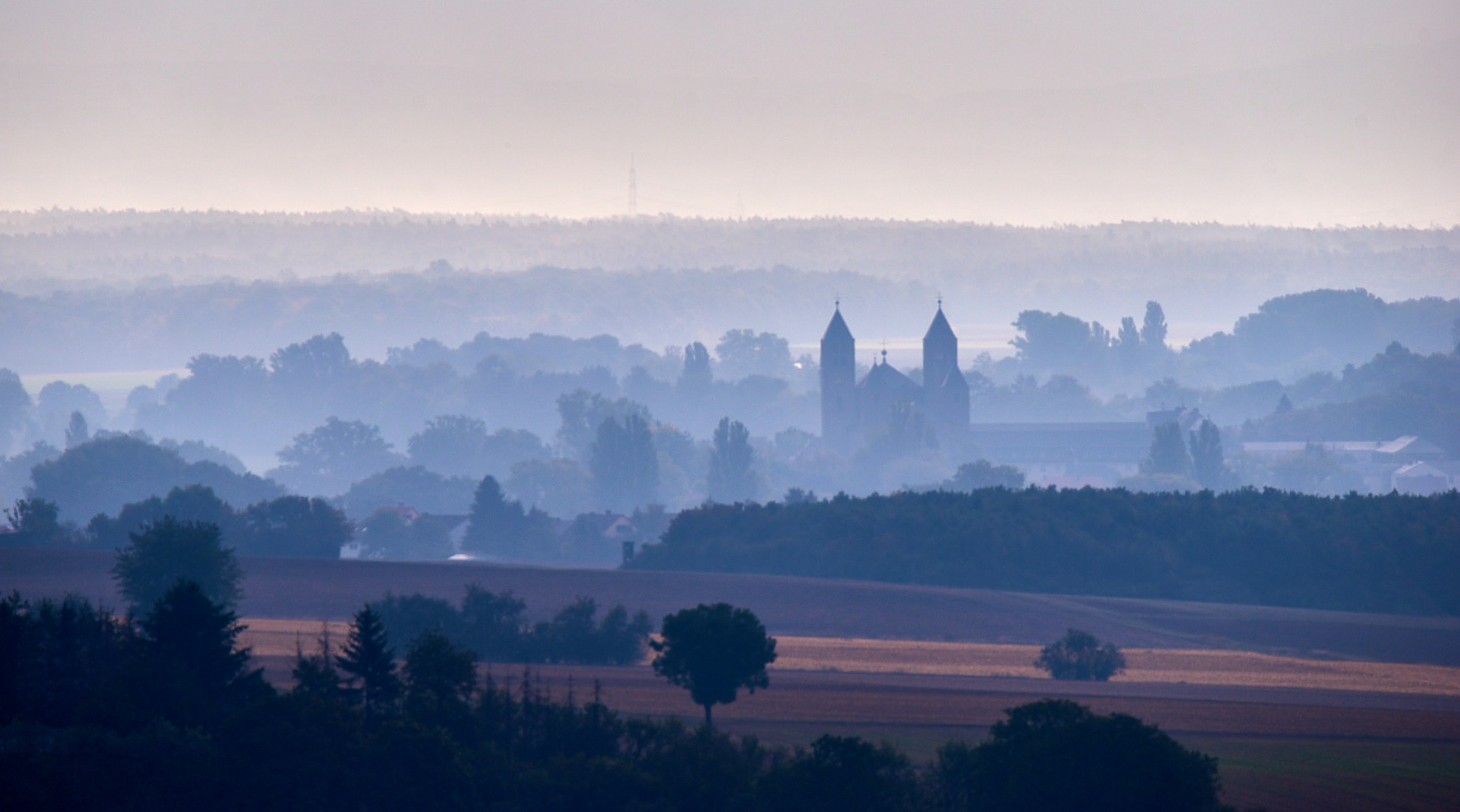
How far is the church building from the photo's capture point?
Result: 156625mm

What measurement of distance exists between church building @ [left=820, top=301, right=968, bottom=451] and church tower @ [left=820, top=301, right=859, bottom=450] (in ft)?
0.23

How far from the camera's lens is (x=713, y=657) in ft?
127

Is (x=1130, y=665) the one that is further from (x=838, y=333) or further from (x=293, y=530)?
(x=838, y=333)

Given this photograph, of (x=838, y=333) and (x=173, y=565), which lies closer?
(x=173, y=565)

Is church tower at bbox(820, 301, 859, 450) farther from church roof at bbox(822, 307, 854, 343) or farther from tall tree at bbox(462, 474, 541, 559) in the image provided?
tall tree at bbox(462, 474, 541, 559)

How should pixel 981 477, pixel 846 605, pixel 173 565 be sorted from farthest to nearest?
pixel 981 477
pixel 846 605
pixel 173 565

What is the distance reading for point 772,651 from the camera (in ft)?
131

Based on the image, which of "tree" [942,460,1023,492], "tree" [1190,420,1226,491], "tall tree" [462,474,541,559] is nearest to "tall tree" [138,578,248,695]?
"tall tree" [462,474,541,559]

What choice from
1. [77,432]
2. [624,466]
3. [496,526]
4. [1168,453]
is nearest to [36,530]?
[496,526]

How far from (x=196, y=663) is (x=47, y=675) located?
3.00 meters

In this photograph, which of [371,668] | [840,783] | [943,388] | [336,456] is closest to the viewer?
[840,783]

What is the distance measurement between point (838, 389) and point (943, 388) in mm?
10488

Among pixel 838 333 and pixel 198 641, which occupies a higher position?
pixel 838 333

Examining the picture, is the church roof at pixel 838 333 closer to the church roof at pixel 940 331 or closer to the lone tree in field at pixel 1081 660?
the church roof at pixel 940 331
